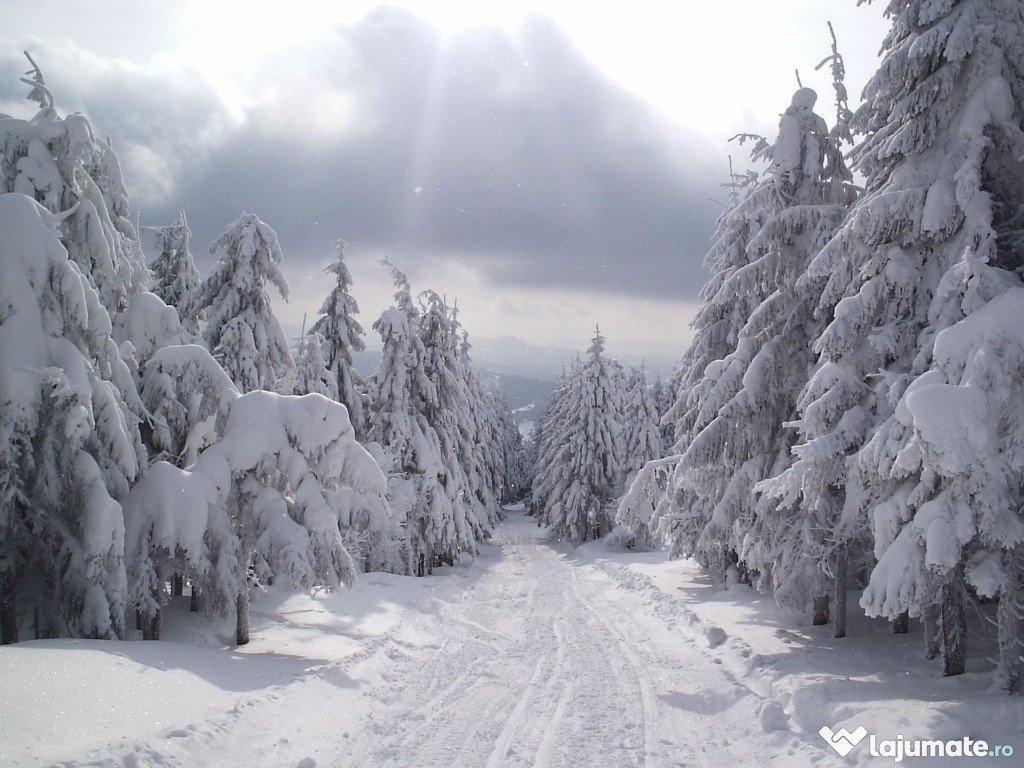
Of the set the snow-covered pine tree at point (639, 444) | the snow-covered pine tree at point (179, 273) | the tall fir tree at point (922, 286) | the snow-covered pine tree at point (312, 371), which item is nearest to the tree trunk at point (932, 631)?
the tall fir tree at point (922, 286)

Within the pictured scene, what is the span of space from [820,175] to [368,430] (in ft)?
65.6

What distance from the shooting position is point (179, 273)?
2206 cm

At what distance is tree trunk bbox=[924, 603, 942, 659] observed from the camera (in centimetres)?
1020

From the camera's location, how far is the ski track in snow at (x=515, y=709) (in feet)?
26.0

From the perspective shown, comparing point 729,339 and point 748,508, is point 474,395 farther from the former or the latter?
point 748,508

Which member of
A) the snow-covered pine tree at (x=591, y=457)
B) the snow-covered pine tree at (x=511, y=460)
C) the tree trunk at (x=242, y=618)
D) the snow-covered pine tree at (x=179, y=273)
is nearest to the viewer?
the tree trunk at (x=242, y=618)

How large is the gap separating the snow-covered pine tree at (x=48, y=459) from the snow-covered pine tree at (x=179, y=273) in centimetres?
1113


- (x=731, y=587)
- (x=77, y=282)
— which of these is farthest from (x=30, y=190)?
(x=731, y=587)

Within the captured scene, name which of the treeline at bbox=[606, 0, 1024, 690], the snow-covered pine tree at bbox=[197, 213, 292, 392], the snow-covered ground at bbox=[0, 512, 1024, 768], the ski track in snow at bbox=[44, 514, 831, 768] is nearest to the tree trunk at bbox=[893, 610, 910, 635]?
the treeline at bbox=[606, 0, 1024, 690]

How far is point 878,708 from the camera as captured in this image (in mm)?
8414

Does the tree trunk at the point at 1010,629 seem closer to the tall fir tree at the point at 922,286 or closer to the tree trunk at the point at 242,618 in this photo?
the tall fir tree at the point at 922,286

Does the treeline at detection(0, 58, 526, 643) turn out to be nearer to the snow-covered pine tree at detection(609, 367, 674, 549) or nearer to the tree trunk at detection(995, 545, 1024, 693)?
the tree trunk at detection(995, 545, 1024, 693)

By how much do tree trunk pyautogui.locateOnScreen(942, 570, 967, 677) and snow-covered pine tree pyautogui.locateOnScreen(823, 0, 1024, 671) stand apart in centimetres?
3

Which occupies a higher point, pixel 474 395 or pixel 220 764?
pixel 474 395
